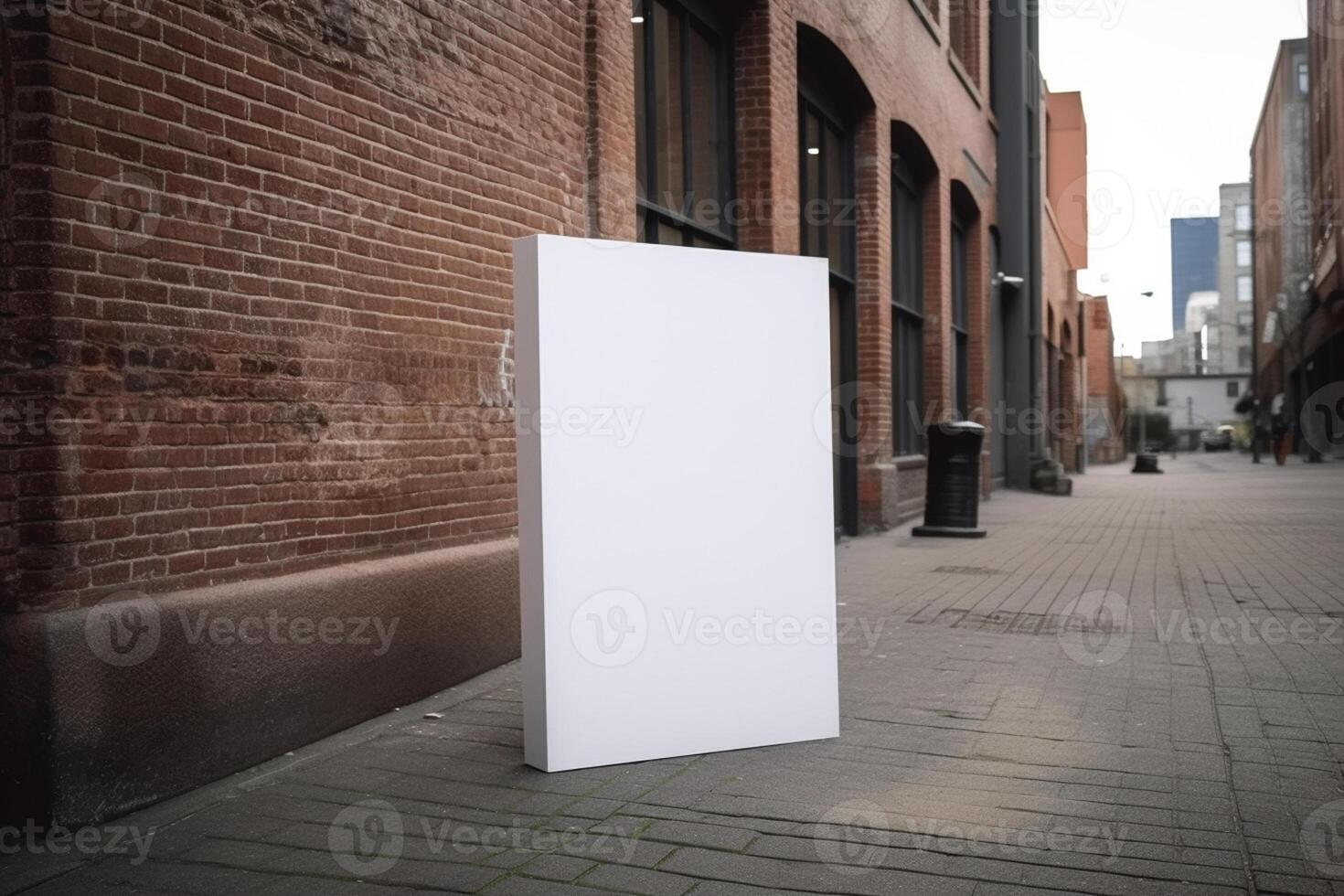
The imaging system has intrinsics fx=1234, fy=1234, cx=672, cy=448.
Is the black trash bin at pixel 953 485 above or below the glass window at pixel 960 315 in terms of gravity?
below

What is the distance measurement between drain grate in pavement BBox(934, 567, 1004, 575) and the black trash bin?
3038 mm

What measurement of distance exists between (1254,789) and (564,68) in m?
5.36

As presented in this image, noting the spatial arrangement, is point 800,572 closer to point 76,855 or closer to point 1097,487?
point 76,855

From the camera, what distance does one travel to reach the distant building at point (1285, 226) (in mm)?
51906

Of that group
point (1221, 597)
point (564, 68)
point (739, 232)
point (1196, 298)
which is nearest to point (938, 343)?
point (739, 232)

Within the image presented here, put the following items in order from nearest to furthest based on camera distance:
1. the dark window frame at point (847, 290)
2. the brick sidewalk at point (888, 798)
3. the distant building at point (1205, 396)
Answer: the brick sidewalk at point (888, 798) → the dark window frame at point (847, 290) → the distant building at point (1205, 396)

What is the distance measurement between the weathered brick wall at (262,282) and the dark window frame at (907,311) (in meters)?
10.6

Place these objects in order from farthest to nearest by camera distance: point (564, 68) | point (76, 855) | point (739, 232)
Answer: point (739, 232)
point (564, 68)
point (76, 855)

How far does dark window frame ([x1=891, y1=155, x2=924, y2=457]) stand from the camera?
55.7ft

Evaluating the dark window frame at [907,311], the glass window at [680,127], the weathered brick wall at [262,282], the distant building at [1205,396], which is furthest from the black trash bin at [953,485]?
the distant building at [1205,396]

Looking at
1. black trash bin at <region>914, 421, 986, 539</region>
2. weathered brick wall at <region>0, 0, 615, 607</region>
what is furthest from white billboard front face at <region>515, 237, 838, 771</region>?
black trash bin at <region>914, 421, 986, 539</region>

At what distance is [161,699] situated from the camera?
440 centimetres

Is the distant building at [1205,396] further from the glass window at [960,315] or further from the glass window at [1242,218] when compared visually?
the glass window at [960,315]

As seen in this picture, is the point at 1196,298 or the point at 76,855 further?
the point at 1196,298
